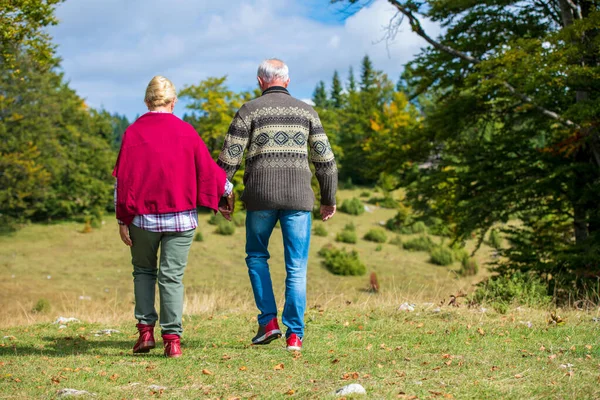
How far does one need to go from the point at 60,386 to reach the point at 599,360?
3.56m

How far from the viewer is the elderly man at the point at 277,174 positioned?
4.77 m

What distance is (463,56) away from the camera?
13.9 m

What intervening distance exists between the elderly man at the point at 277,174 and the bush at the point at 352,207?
117ft

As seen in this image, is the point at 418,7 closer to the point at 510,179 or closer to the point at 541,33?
the point at 541,33

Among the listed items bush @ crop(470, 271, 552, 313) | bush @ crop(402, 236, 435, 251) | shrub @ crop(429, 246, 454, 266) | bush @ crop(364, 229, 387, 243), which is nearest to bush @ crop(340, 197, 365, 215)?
bush @ crop(364, 229, 387, 243)

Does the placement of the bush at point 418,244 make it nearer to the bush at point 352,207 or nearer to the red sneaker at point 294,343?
the bush at point 352,207

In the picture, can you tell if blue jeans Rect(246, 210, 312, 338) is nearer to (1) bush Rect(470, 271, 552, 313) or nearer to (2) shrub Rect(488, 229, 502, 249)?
(1) bush Rect(470, 271, 552, 313)

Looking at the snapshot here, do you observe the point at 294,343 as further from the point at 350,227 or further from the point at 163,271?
the point at 350,227

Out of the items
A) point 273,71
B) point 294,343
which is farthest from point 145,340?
point 273,71

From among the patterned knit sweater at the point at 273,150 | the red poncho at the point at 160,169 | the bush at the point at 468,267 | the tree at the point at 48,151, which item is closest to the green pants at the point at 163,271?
the red poncho at the point at 160,169

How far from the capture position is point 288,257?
487 cm

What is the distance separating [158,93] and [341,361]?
2334 mm

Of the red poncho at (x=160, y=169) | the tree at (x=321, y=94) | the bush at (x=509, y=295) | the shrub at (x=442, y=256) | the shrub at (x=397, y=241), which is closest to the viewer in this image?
the red poncho at (x=160, y=169)

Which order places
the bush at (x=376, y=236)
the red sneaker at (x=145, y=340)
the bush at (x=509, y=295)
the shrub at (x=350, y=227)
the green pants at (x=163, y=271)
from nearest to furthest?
the green pants at (x=163, y=271) → the red sneaker at (x=145, y=340) → the bush at (x=509, y=295) → the bush at (x=376, y=236) → the shrub at (x=350, y=227)
